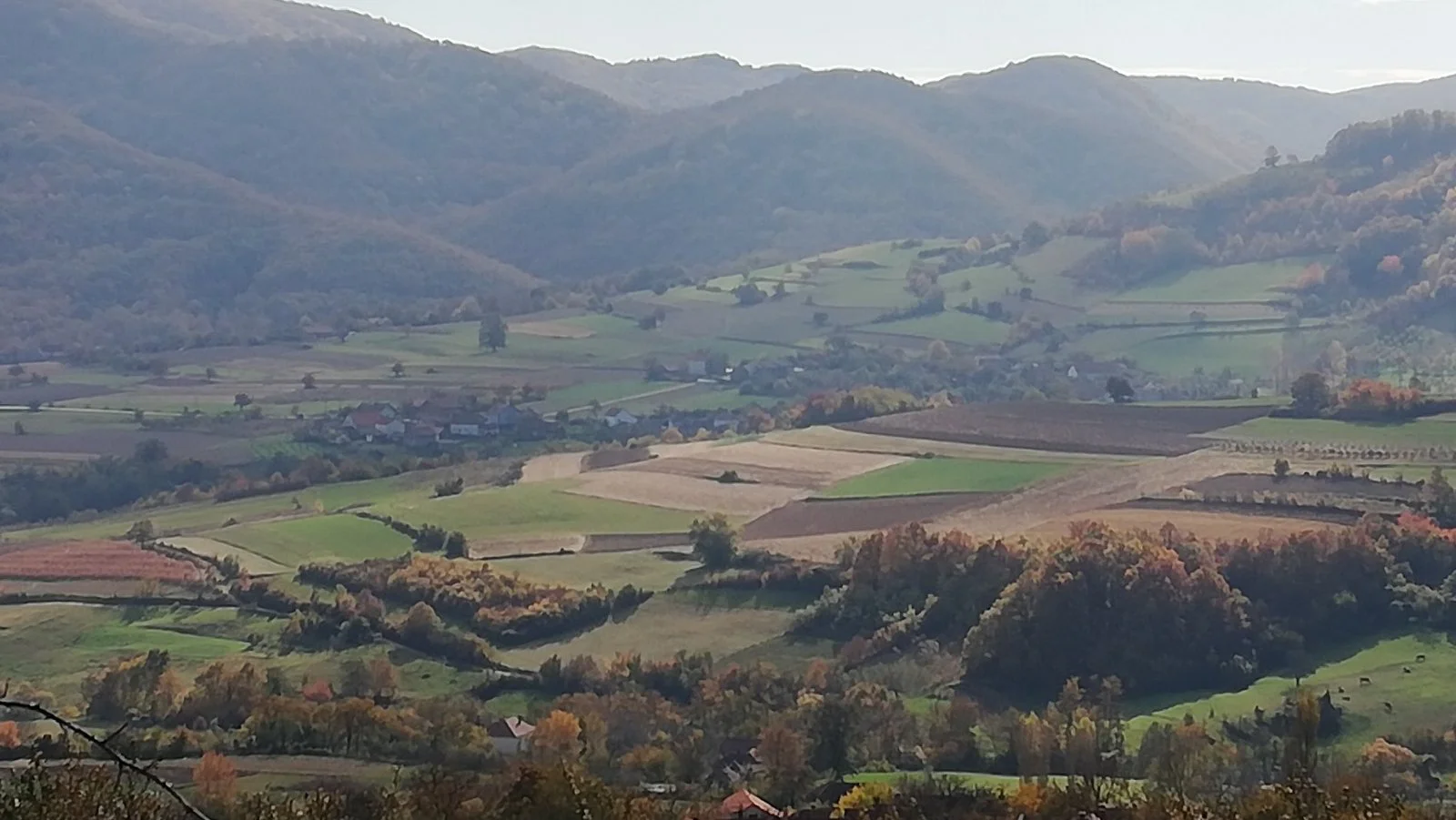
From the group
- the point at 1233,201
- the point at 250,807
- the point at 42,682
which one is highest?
the point at 1233,201

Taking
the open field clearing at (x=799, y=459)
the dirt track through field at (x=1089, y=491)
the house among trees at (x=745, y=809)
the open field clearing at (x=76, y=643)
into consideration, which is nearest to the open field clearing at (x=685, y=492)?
the open field clearing at (x=799, y=459)

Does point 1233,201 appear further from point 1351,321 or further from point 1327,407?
point 1327,407

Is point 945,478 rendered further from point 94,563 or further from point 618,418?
point 94,563

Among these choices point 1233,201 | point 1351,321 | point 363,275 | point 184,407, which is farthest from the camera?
point 363,275

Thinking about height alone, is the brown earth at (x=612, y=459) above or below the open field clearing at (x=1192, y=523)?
below

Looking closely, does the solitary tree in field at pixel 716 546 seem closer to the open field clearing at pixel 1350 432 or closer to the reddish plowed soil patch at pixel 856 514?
the reddish plowed soil patch at pixel 856 514

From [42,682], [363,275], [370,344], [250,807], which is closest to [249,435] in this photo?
[370,344]
